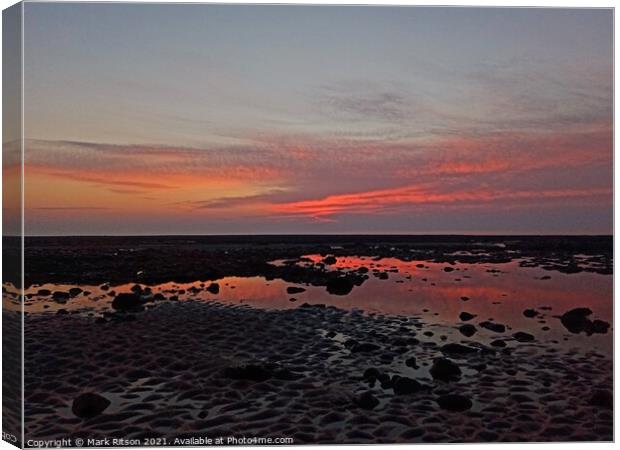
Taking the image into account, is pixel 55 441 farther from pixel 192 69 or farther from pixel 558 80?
pixel 558 80

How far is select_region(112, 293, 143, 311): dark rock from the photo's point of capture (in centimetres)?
623

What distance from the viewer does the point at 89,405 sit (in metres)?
6.09

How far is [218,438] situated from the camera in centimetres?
616

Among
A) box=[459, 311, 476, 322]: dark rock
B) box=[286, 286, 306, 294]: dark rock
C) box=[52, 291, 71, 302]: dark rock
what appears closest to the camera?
box=[52, 291, 71, 302]: dark rock

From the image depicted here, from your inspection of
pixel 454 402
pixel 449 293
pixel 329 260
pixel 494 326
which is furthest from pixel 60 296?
pixel 494 326

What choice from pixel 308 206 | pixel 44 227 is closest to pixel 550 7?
pixel 308 206

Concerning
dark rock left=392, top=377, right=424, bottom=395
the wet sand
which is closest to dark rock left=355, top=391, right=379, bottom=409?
the wet sand

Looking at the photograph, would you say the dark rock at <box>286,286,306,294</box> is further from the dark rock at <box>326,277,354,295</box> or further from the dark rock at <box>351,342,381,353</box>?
the dark rock at <box>351,342,381,353</box>

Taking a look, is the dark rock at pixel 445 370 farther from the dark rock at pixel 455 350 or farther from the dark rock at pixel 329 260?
the dark rock at pixel 329 260

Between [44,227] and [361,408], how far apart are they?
281 cm

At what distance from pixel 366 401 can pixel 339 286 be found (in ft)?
3.07

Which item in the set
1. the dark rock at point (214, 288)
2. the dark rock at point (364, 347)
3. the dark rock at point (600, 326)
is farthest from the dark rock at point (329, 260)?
the dark rock at point (600, 326)

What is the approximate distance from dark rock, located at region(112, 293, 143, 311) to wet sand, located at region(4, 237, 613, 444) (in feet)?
0.06

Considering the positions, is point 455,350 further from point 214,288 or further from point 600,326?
point 214,288
